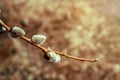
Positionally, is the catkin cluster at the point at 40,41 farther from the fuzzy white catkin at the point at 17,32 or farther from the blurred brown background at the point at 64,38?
the blurred brown background at the point at 64,38

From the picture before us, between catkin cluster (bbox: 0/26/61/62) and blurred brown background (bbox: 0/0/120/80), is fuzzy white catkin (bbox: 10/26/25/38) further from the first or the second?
blurred brown background (bbox: 0/0/120/80)

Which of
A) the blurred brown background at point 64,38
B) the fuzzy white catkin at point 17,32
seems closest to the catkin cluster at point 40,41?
the fuzzy white catkin at point 17,32

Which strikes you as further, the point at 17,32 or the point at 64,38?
the point at 64,38

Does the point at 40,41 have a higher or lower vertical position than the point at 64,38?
lower

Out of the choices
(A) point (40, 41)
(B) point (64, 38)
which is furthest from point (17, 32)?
(B) point (64, 38)

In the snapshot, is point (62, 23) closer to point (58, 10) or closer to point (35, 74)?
point (58, 10)

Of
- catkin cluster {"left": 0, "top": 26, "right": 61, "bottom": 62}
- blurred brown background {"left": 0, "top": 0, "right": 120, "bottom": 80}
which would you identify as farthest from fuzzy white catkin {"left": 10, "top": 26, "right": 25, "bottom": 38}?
blurred brown background {"left": 0, "top": 0, "right": 120, "bottom": 80}

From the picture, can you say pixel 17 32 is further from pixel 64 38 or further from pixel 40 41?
pixel 64 38

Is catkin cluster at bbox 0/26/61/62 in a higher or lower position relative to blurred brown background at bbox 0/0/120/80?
lower

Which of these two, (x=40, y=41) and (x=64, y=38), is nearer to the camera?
(x=40, y=41)
